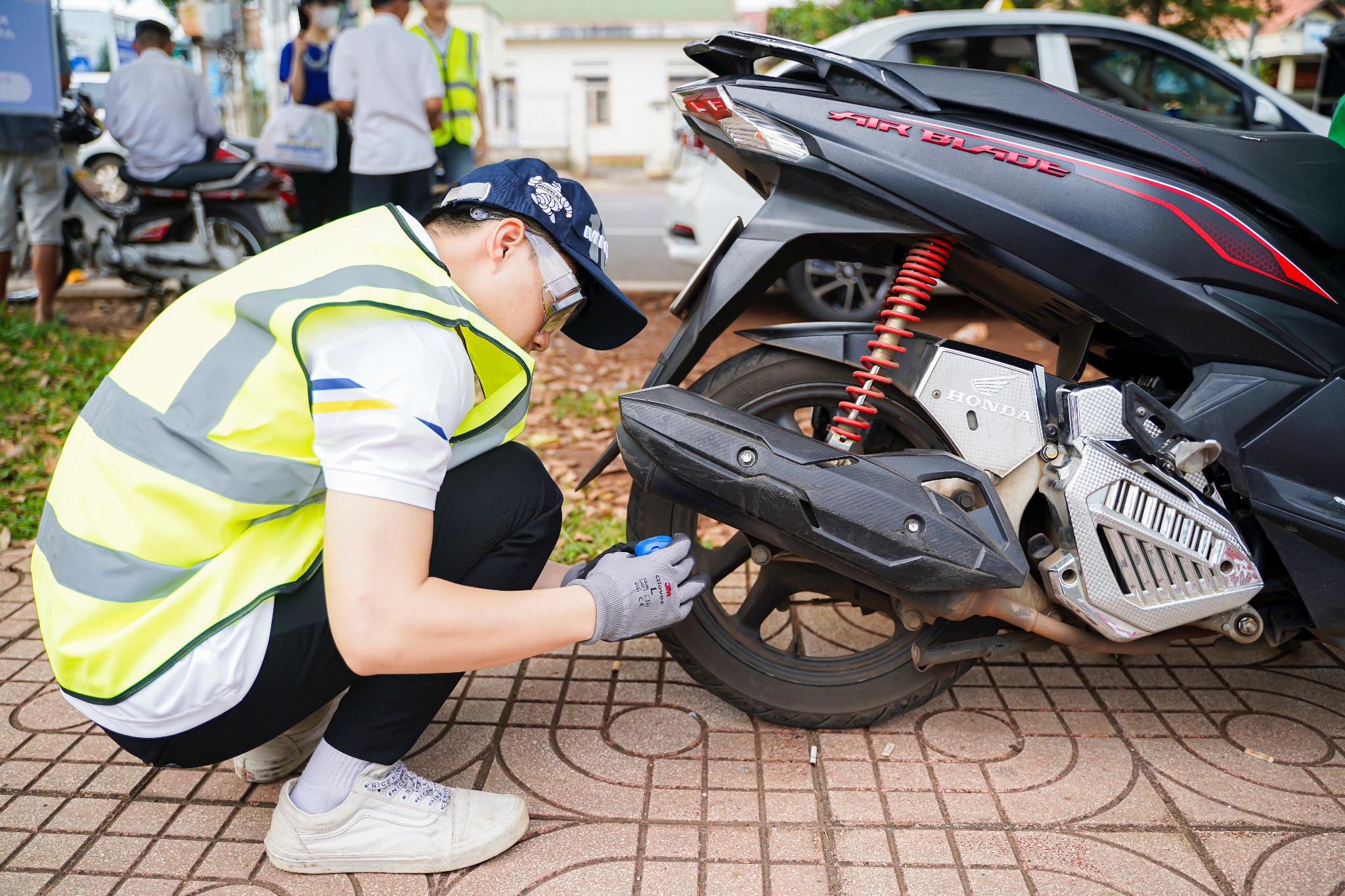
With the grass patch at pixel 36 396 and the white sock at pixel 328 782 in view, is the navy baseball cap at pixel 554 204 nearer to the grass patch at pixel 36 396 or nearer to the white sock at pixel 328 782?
the white sock at pixel 328 782

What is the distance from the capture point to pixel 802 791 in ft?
6.48

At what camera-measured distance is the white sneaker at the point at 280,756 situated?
196 cm

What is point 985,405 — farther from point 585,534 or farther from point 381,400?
point 585,534

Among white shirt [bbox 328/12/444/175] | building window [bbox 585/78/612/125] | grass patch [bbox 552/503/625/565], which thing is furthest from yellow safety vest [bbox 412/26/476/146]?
building window [bbox 585/78/612/125]

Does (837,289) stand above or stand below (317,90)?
below

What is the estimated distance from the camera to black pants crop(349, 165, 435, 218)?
17.4 feet

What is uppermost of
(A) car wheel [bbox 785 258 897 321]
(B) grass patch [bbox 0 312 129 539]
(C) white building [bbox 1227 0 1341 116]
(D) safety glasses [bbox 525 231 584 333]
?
(C) white building [bbox 1227 0 1341 116]

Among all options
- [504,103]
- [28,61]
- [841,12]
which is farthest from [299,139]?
[504,103]

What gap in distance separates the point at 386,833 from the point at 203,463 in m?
0.73

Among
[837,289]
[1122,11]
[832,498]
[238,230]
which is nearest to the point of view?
[832,498]

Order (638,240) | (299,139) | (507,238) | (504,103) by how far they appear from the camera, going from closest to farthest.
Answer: (507,238) → (299,139) → (638,240) → (504,103)

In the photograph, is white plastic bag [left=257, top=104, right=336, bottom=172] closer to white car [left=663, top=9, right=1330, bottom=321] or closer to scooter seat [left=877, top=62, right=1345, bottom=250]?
white car [left=663, top=9, right=1330, bottom=321]

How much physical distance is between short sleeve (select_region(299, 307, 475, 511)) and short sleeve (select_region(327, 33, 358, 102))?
427cm

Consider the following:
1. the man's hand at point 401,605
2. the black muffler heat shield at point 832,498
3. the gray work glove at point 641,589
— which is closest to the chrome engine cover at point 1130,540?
the black muffler heat shield at point 832,498
